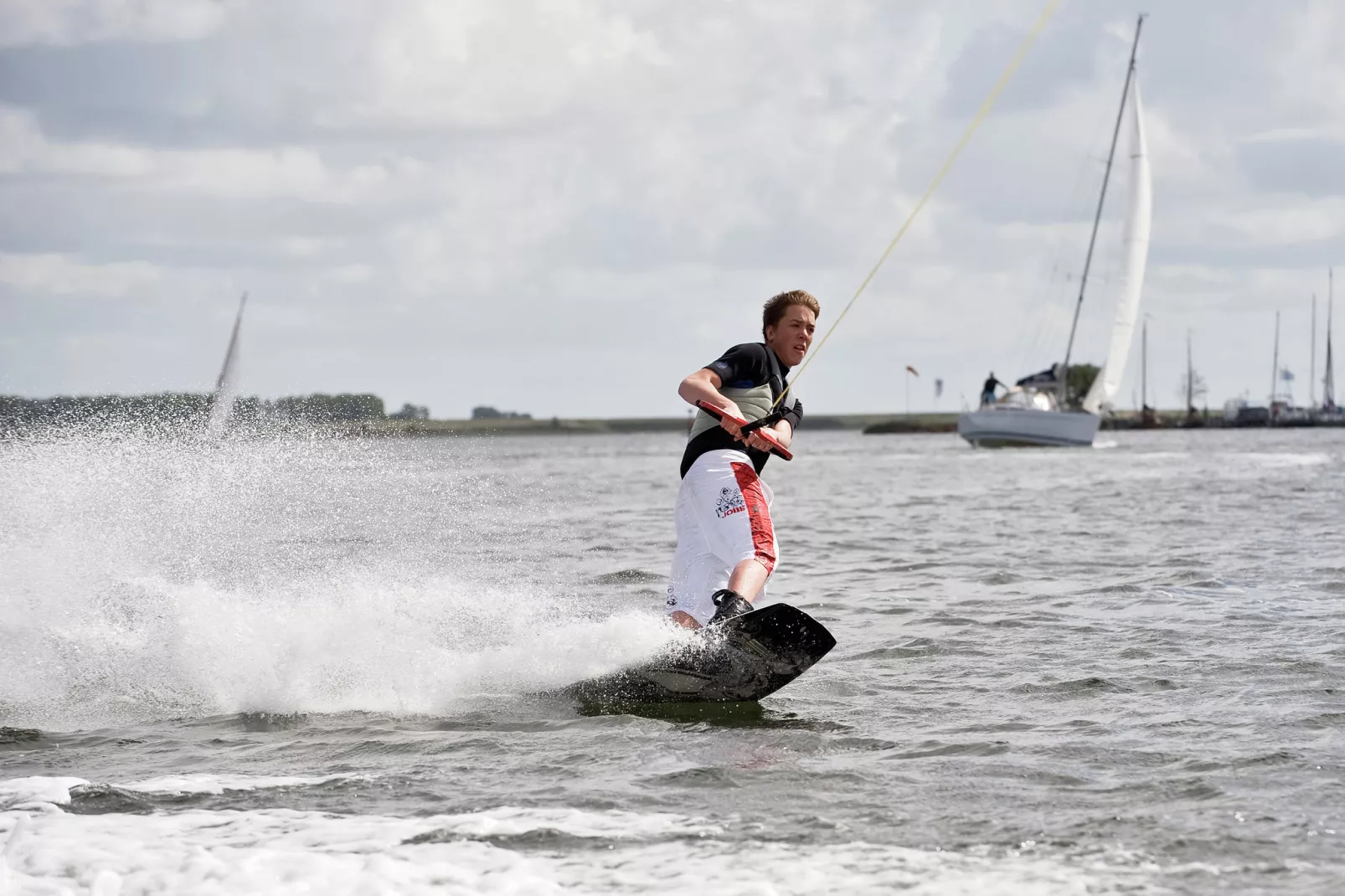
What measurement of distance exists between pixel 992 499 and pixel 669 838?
22.5 meters

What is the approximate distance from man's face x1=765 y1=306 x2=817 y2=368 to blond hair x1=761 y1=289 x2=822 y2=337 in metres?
0.02

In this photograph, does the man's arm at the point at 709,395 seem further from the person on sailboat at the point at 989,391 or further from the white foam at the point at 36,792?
the person on sailboat at the point at 989,391

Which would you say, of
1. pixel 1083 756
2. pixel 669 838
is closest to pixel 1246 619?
pixel 1083 756

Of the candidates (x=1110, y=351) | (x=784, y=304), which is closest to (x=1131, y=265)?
(x=1110, y=351)

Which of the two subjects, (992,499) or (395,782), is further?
(992,499)

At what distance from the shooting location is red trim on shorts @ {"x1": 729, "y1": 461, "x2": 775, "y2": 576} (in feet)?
21.7

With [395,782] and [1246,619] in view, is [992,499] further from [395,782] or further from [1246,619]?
[395,782]

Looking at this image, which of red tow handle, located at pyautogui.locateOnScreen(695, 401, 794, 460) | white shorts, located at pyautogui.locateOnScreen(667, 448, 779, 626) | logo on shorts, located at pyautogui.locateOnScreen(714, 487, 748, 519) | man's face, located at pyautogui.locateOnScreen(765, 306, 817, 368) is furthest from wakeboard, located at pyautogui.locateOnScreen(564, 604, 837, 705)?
man's face, located at pyautogui.locateOnScreen(765, 306, 817, 368)

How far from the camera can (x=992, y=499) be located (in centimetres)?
2611

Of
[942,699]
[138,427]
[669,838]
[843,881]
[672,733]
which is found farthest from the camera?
[138,427]

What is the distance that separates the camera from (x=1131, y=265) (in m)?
61.9

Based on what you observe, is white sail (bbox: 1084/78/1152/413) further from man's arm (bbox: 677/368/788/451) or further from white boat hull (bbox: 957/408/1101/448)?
man's arm (bbox: 677/368/788/451)

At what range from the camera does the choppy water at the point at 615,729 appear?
4.22m

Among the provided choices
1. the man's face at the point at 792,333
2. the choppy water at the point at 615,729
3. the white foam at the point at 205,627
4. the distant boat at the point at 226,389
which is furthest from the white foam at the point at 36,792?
the distant boat at the point at 226,389
